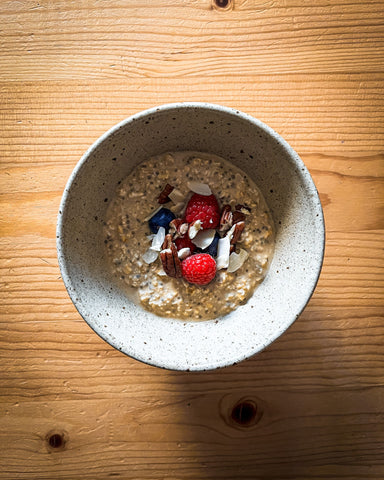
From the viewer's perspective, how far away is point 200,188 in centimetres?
92

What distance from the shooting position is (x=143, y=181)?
0.94 metres

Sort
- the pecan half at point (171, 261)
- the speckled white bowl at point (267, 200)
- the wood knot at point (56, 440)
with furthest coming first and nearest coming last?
1. the wood knot at point (56, 440)
2. the pecan half at point (171, 261)
3. the speckled white bowl at point (267, 200)

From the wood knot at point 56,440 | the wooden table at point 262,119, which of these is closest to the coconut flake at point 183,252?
the wooden table at point 262,119

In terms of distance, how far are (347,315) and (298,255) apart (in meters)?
0.24

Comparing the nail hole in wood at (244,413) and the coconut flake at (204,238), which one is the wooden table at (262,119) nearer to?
the nail hole in wood at (244,413)

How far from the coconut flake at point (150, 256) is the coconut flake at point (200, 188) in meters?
0.15

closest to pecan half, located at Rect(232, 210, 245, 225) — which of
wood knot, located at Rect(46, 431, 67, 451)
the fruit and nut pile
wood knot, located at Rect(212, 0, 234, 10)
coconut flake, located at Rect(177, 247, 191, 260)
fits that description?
the fruit and nut pile

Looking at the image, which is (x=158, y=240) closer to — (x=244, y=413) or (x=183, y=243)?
(x=183, y=243)

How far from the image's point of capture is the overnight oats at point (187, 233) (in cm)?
91

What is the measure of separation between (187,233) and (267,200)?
18cm

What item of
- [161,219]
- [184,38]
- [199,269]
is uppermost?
[184,38]

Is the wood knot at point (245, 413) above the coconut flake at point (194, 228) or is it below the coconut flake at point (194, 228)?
below

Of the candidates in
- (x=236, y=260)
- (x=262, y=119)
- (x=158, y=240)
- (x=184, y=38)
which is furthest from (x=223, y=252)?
(x=184, y=38)

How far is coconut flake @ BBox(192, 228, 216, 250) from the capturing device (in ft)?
3.00
